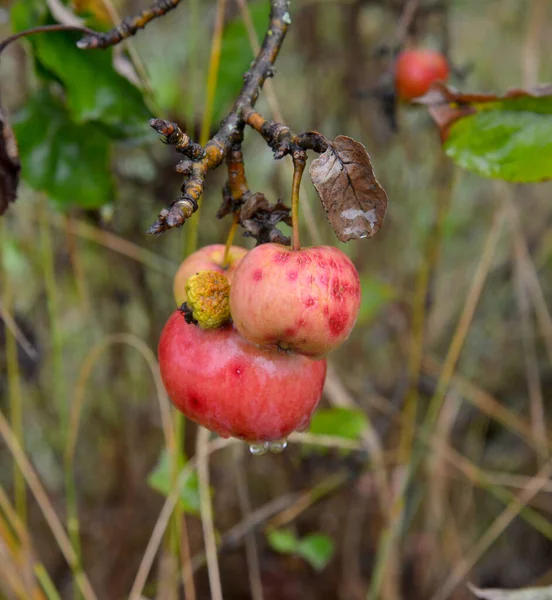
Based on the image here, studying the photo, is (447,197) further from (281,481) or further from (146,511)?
(146,511)

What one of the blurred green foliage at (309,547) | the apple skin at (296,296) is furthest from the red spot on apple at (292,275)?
the blurred green foliage at (309,547)

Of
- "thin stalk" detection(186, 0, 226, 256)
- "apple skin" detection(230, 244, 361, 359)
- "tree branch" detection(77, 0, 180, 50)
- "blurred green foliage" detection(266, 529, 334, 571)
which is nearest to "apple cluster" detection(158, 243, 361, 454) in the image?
"apple skin" detection(230, 244, 361, 359)

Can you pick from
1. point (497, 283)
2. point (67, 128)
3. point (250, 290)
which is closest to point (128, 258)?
point (67, 128)

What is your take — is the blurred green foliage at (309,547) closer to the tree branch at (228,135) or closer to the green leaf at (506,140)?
the green leaf at (506,140)

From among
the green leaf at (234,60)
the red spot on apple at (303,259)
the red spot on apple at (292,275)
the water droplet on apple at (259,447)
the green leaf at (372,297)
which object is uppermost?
the red spot on apple at (303,259)

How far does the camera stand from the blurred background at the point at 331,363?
1610 millimetres

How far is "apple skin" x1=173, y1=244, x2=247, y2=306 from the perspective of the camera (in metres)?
0.68

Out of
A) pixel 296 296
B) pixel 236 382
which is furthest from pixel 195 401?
pixel 296 296

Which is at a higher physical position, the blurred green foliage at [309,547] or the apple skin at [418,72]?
the apple skin at [418,72]

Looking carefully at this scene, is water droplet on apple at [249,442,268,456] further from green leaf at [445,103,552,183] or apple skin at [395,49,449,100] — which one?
apple skin at [395,49,449,100]

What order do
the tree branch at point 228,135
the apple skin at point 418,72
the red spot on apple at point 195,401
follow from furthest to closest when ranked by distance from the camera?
the apple skin at point 418,72 < the red spot on apple at point 195,401 < the tree branch at point 228,135

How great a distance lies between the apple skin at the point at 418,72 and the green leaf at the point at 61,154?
0.84 metres

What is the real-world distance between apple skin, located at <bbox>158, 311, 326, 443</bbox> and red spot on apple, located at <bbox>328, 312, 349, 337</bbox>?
3.4 inches

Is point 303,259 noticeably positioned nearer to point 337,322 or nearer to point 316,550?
point 337,322
